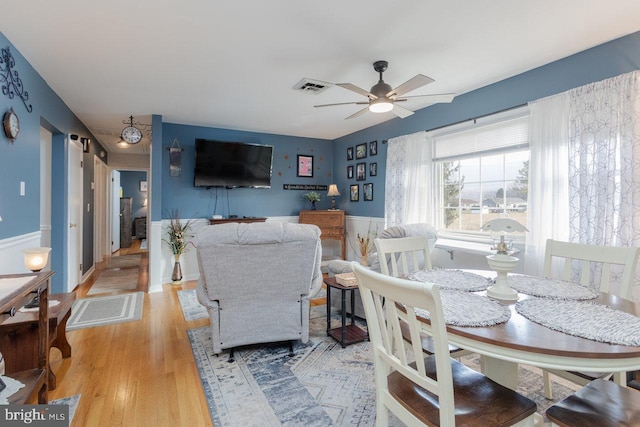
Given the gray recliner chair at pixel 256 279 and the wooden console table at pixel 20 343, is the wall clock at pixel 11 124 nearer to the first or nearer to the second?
the wooden console table at pixel 20 343

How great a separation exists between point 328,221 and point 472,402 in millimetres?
4390

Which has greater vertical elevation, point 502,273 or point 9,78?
point 9,78

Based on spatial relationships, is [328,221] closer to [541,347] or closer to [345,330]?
[345,330]

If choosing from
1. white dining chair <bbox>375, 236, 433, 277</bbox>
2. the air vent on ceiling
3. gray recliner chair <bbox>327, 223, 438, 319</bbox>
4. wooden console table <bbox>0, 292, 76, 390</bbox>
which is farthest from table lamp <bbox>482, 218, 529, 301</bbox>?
wooden console table <bbox>0, 292, 76, 390</bbox>

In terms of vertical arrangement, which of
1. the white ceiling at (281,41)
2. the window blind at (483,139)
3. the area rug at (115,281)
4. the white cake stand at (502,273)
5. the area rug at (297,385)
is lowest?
the area rug at (297,385)

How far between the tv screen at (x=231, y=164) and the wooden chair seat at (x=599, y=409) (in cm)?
467

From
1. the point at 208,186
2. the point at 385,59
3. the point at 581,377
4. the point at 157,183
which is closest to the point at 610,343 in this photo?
the point at 581,377

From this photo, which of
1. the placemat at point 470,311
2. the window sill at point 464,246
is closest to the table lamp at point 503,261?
the placemat at point 470,311

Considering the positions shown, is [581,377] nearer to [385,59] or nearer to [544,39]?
[544,39]

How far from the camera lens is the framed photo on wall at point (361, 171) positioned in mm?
5250

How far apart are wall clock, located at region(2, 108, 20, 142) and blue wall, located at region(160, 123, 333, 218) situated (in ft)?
7.54

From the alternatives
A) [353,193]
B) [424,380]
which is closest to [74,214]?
[353,193]

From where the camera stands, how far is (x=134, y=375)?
214cm

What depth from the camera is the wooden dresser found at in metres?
5.40
